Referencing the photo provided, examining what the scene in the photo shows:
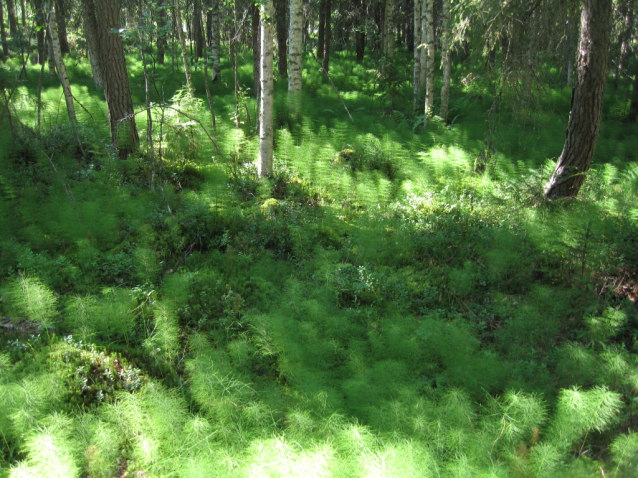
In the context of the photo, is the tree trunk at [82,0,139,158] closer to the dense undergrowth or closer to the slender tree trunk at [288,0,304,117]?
the dense undergrowth

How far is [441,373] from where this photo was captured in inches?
123

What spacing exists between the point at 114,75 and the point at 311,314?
5562 mm

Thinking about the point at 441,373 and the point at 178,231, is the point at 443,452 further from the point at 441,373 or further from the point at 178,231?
the point at 178,231

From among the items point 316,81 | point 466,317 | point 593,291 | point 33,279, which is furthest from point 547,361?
point 316,81

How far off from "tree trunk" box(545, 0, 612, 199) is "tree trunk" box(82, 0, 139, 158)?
6.37 meters

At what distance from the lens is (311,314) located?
11.6 feet

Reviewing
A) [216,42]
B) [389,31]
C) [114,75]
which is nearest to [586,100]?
[114,75]

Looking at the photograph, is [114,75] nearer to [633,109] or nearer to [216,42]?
[216,42]

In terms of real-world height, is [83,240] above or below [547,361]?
above

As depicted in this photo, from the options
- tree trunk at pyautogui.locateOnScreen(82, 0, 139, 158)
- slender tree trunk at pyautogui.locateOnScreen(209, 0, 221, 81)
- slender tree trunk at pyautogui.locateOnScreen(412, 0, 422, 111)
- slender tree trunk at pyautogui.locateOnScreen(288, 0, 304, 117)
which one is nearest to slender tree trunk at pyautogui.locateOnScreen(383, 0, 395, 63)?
slender tree trunk at pyautogui.locateOnScreen(412, 0, 422, 111)

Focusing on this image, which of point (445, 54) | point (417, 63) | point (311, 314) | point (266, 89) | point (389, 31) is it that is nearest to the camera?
point (311, 314)

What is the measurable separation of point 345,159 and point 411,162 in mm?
1188

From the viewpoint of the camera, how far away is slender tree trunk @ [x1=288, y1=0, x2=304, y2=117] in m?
7.66

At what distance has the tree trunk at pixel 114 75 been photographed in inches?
244
